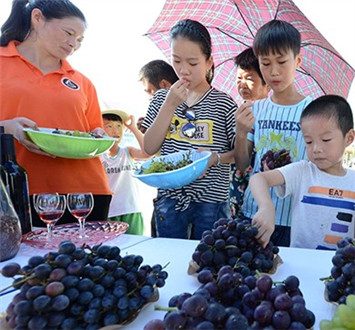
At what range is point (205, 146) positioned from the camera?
1645 mm

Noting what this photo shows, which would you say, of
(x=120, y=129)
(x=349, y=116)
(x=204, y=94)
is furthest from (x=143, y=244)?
(x=120, y=129)

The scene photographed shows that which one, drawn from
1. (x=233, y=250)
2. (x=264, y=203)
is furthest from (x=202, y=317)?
(x=264, y=203)

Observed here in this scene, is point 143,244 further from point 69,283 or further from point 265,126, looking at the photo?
point 265,126

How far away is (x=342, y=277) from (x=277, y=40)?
1.26m

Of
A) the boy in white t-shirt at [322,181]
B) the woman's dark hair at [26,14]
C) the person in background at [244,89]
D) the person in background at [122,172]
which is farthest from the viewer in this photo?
the person in background at [122,172]

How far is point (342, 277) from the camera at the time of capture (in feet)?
2.15

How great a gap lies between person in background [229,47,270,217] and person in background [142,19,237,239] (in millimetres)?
235

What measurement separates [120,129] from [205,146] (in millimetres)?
1518

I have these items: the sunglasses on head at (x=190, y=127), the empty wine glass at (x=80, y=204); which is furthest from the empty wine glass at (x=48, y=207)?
the sunglasses on head at (x=190, y=127)

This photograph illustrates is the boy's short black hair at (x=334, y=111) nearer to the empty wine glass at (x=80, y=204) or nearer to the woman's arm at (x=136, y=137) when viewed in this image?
the empty wine glass at (x=80, y=204)

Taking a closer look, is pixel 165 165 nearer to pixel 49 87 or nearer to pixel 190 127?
pixel 190 127

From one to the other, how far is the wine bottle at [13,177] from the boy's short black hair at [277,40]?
47.9 inches

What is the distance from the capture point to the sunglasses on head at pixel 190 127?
165 cm

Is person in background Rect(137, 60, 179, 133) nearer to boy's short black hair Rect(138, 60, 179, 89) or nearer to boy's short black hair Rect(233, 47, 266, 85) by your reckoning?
boy's short black hair Rect(138, 60, 179, 89)
